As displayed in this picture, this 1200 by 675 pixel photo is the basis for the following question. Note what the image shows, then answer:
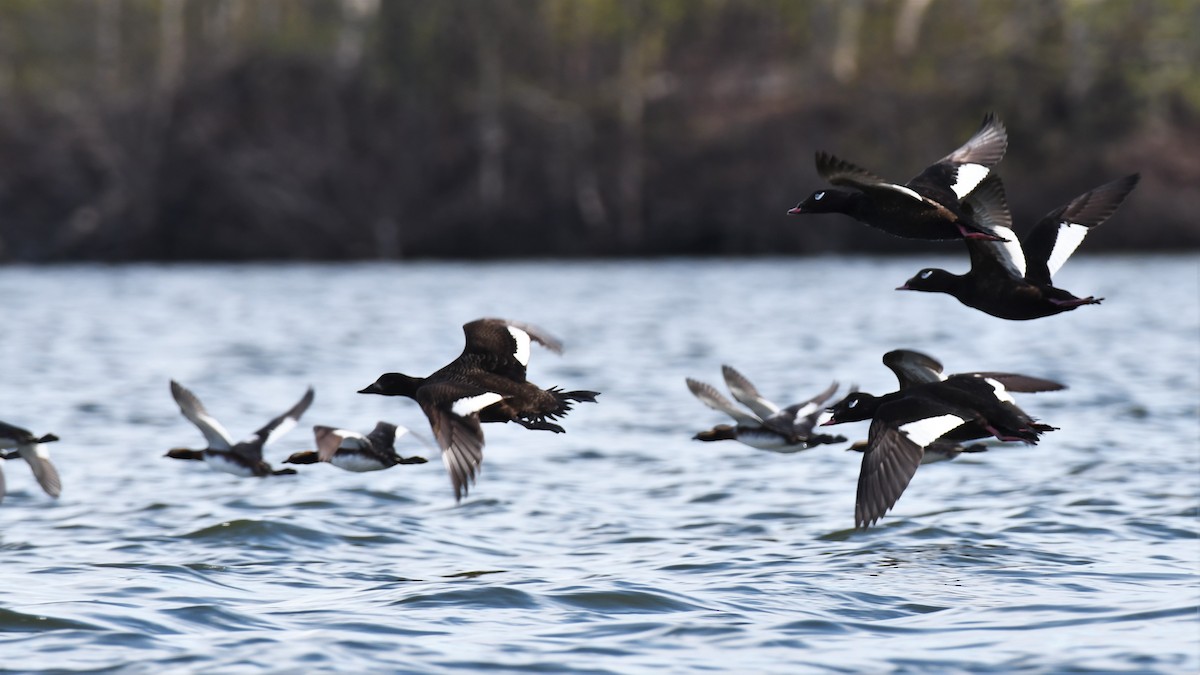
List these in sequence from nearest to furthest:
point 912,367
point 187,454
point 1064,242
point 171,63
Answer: point 1064,242, point 912,367, point 187,454, point 171,63

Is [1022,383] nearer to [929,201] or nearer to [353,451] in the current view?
[929,201]

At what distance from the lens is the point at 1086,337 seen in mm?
23031

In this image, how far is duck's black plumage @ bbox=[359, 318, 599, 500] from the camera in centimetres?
766

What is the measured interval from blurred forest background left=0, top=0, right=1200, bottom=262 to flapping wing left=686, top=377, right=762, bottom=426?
1290 inches

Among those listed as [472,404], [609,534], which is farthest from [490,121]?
[472,404]

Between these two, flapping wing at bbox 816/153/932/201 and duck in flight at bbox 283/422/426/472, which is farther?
duck in flight at bbox 283/422/426/472

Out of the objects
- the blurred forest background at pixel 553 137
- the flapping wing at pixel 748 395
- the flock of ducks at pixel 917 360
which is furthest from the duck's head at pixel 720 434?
the blurred forest background at pixel 553 137

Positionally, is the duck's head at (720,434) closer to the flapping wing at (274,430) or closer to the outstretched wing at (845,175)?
the flapping wing at (274,430)

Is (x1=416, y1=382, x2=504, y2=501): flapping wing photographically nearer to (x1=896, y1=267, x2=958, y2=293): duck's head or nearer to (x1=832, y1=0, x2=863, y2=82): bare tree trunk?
(x1=896, y1=267, x2=958, y2=293): duck's head

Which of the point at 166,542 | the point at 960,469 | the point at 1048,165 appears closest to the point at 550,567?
the point at 166,542

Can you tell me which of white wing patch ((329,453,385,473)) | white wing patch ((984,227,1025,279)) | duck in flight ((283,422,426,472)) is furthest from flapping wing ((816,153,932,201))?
white wing patch ((329,453,385,473))

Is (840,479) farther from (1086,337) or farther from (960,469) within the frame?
(1086,337)

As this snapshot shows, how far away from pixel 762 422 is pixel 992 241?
7.92 feet

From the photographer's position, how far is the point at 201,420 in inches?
410
